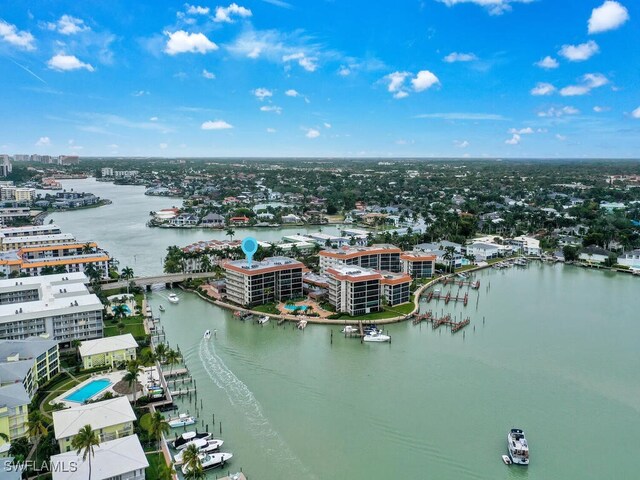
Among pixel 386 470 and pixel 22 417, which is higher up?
pixel 22 417

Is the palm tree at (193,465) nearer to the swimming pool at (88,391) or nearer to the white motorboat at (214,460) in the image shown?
the white motorboat at (214,460)

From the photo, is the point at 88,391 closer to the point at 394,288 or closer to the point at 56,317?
the point at 56,317

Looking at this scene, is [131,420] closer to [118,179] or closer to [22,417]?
[22,417]

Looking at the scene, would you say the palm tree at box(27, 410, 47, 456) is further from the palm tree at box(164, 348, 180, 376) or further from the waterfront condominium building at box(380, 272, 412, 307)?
the waterfront condominium building at box(380, 272, 412, 307)

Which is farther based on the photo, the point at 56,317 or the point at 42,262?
the point at 42,262

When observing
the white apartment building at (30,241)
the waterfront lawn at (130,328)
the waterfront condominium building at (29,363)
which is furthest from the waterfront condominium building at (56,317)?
the white apartment building at (30,241)

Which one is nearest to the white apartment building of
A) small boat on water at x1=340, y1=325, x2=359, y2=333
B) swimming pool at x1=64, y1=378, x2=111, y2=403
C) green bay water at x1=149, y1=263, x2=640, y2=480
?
green bay water at x1=149, y1=263, x2=640, y2=480

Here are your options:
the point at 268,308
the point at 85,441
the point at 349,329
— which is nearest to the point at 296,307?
the point at 268,308

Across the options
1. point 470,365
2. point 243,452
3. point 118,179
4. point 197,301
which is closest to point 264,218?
point 197,301
